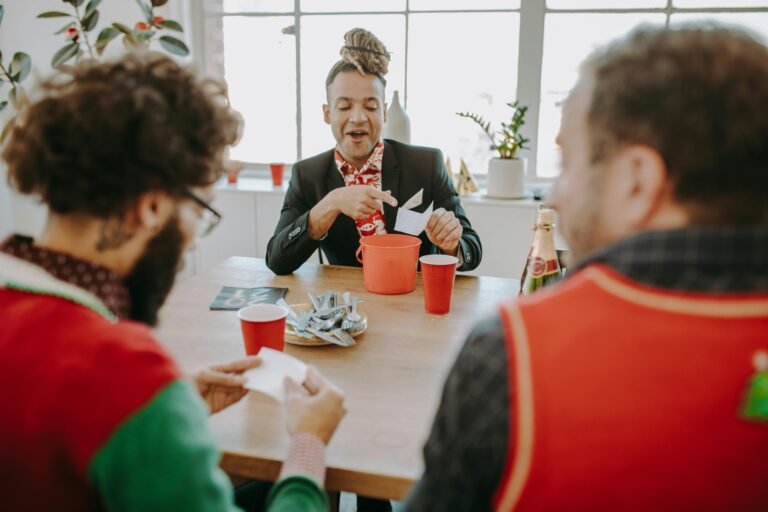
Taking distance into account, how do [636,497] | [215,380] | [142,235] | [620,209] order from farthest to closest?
1. [215,380]
2. [142,235]
3. [620,209]
4. [636,497]

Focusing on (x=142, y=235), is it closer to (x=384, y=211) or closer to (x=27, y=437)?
(x=27, y=437)

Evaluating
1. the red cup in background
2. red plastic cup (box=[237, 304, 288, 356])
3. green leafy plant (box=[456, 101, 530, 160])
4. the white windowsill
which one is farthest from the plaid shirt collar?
green leafy plant (box=[456, 101, 530, 160])

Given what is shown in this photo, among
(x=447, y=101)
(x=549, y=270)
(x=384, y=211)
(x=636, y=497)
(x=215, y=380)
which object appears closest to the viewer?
(x=636, y=497)

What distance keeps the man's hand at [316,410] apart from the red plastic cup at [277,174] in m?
2.45

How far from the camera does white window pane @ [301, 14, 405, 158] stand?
10.8ft

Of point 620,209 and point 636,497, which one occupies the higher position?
point 620,209

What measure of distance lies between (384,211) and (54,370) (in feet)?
5.33

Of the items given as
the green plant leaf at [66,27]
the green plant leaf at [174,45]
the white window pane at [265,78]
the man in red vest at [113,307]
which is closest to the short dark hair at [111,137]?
the man in red vest at [113,307]

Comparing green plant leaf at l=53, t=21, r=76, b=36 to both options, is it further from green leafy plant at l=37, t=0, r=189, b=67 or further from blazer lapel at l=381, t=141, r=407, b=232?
blazer lapel at l=381, t=141, r=407, b=232

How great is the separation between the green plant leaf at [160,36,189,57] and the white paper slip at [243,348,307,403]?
236 cm

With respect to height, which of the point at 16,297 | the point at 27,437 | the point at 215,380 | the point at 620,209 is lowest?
the point at 215,380

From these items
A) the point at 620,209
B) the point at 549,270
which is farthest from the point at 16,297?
the point at 549,270

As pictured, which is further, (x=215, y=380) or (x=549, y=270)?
(x=549, y=270)

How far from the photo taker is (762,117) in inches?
21.9
